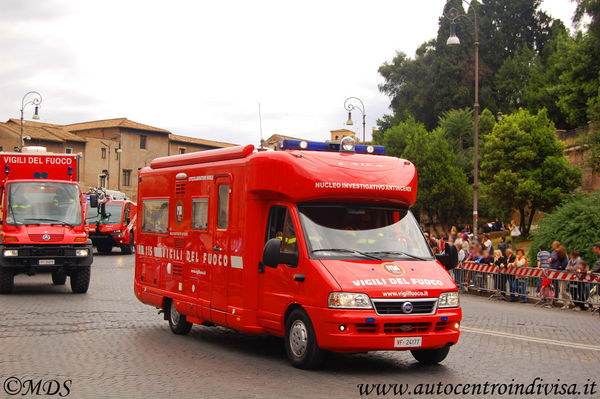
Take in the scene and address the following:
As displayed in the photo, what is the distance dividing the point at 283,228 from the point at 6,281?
12.0 meters

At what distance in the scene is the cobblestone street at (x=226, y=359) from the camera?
831cm

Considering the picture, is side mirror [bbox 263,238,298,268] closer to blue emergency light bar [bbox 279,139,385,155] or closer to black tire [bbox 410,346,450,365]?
blue emergency light bar [bbox 279,139,385,155]

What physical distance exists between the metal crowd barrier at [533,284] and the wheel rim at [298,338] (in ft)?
38.4

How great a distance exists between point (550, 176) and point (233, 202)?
4687 centimetres

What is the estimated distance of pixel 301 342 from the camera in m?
9.19

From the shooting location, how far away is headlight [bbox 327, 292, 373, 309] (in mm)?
8680

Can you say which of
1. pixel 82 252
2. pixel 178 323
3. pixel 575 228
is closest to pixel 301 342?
pixel 178 323

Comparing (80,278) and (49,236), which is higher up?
(49,236)

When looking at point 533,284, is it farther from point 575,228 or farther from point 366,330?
point 366,330

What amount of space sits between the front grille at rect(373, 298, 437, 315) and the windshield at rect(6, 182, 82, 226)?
13.0 meters

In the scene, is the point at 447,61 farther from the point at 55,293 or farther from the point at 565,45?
the point at 55,293

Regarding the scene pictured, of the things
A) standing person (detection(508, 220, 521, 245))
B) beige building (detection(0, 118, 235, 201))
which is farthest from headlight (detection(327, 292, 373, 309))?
beige building (detection(0, 118, 235, 201))

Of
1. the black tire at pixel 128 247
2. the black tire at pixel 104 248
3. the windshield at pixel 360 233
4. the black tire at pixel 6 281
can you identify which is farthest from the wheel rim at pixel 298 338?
the black tire at pixel 104 248

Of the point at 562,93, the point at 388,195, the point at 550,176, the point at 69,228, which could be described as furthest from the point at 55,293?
the point at 562,93
